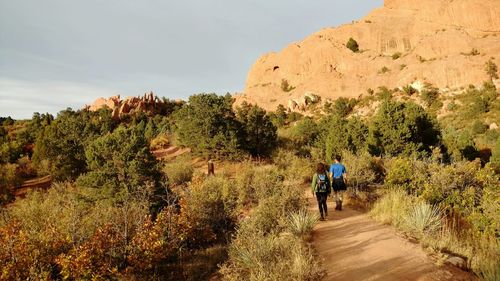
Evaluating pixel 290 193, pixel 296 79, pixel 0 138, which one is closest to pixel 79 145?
pixel 0 138

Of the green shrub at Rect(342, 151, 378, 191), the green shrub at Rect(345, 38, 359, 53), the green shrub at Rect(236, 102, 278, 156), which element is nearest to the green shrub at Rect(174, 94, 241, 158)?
the green shrub at Rect(236, 102, 278, 156)

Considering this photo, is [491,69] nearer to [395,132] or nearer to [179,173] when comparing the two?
[395,132]

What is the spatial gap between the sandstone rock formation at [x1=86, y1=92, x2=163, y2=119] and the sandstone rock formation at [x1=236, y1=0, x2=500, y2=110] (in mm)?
20398

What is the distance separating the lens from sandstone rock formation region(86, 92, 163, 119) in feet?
210

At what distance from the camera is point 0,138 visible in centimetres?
3688

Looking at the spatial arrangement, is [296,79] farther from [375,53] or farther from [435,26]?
[435,26]

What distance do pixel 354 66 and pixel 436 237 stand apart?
56.6 meters

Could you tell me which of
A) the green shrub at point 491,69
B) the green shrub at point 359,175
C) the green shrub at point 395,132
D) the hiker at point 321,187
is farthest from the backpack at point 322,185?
the green shrub at point 491,69

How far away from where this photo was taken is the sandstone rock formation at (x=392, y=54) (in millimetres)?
48250

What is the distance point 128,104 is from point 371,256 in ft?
→ 222

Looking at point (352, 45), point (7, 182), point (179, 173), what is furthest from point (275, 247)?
point (352, 45)

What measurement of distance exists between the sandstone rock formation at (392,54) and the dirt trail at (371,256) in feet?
156

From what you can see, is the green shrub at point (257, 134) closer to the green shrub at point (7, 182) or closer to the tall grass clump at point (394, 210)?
the tall grass clump at point (394, 210)

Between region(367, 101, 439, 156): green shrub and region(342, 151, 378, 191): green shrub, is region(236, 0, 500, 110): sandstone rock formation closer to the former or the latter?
region(367, 101, 439, 156): green shrub
